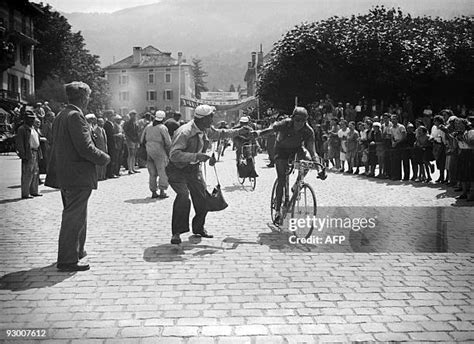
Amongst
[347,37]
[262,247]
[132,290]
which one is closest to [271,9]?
[262,247]

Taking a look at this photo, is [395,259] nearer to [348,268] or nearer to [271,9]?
[348,268]

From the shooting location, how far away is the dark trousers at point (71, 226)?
5.55 metres

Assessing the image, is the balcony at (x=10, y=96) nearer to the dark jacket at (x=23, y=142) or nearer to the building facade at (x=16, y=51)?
the building facade at (x=16, y=51)

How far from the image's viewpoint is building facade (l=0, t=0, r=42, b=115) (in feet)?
15.5

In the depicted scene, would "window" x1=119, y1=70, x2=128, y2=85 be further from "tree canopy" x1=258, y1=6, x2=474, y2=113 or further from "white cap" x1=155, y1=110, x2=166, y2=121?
"tree canopy" x1=258, y1=6, x2=474, y2=113

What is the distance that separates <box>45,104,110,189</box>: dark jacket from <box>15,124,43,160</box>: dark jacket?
5646 mm

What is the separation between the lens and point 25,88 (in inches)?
237

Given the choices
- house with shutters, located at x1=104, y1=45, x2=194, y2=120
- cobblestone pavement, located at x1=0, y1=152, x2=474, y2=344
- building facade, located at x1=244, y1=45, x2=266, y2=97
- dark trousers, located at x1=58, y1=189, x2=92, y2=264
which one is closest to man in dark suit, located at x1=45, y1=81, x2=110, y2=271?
dark trousers, located at x1=58, y1=189, x2=92, y2=264

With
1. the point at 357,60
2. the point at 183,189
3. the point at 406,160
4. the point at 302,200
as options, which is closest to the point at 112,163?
the point at 406,160

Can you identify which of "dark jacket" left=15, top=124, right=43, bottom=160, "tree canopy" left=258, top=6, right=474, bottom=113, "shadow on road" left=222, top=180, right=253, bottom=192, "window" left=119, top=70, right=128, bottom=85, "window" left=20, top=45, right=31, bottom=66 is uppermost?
"tree canopy" left=258, top=6, right=474, bottom=113

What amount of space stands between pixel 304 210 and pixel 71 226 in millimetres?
3396

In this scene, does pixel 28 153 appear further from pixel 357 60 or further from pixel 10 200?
pixel 357 60

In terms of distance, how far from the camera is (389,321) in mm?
3924

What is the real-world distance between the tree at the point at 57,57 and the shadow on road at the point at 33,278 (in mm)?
2086
